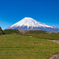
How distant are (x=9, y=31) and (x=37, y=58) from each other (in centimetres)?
4496

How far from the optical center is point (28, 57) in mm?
10805

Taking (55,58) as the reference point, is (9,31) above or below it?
above

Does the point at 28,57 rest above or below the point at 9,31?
below

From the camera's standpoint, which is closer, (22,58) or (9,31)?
(22,58)

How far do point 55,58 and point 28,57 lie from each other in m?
3.72

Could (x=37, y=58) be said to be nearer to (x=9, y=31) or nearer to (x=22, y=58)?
(x=22, y=58)

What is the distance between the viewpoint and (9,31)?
53.0 metres

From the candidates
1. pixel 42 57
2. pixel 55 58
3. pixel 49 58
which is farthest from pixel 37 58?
pixel 55 58

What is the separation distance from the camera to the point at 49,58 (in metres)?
10.4

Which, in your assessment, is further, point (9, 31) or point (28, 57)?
point (9, 31)

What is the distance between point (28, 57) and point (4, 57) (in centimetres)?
328

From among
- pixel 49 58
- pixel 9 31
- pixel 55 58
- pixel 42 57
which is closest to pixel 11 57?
pixel 42 57

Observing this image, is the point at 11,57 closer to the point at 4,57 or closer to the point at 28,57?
the point at 4,57

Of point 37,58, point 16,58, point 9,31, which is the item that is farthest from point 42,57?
point 9,31
